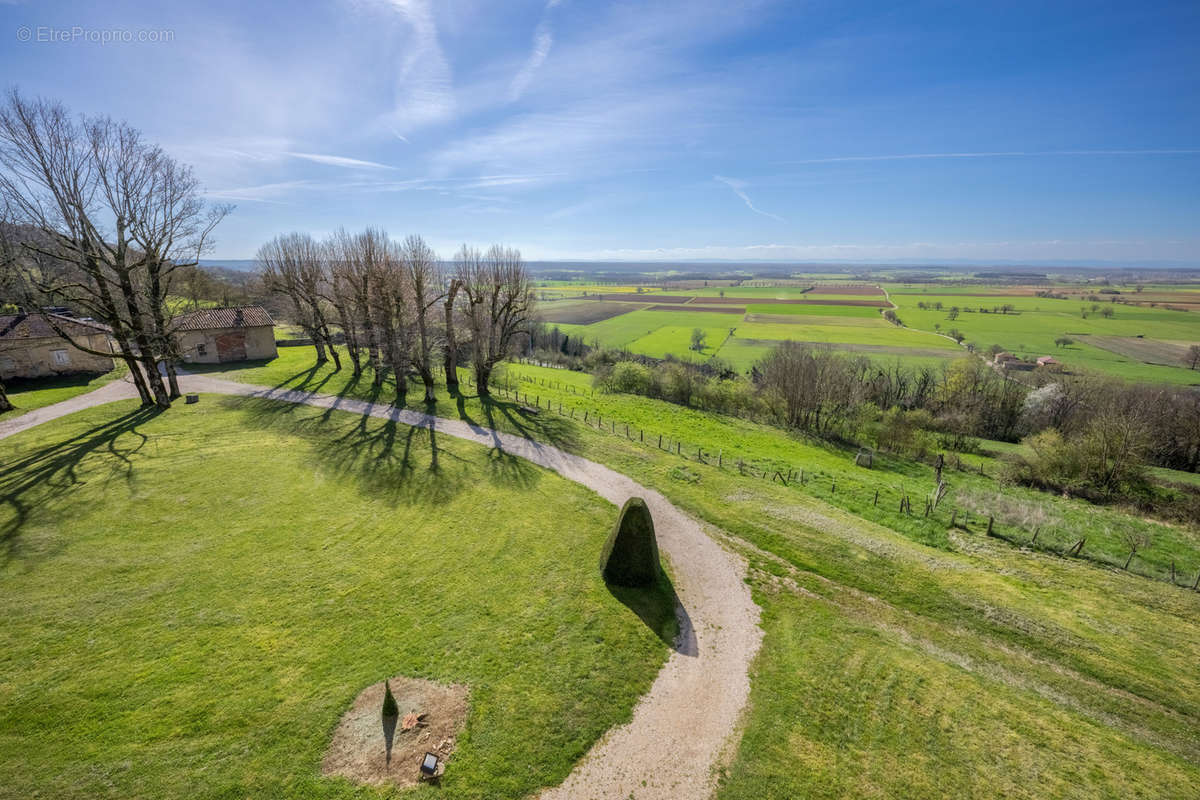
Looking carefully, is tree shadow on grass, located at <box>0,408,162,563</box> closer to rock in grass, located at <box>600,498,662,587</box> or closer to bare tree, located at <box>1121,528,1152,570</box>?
rock in grass, located at <box>600,498,662,587</box>

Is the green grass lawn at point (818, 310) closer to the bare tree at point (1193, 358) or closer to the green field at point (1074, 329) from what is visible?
the green field at point (1074, 329)

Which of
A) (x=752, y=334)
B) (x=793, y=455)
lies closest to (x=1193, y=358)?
(x=752, y=334)

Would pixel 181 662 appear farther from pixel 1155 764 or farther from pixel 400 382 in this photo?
pixel 400 382

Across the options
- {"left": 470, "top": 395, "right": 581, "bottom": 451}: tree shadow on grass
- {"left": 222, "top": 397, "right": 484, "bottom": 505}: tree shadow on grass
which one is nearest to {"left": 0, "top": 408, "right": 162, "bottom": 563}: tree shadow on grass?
{"left": 222, "top": 397, "right": 484, "bottom": 505}: tree shadow on grass

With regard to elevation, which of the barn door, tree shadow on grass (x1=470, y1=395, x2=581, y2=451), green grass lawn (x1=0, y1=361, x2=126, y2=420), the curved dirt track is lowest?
the curved dirt track

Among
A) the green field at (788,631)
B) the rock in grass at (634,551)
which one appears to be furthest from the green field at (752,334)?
the rock in grass at (634,551)
